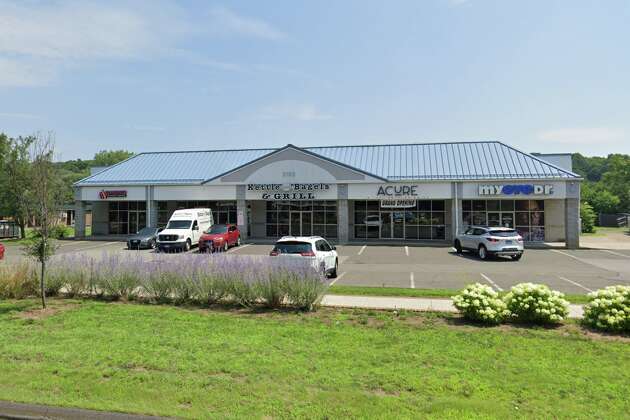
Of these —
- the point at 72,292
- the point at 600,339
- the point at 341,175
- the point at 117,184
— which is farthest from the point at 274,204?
the point at 600,339

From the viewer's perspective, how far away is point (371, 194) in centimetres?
3194

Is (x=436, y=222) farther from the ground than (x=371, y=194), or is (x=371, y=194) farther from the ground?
(x=371, y=194)

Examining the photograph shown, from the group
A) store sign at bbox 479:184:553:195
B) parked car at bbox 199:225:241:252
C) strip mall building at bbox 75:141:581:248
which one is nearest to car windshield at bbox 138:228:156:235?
parked car at bbox 199:225:241:252

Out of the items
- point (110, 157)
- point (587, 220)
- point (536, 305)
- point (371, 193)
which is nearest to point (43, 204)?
point (536, 305)

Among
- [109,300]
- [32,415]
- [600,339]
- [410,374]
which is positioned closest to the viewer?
[32,415]

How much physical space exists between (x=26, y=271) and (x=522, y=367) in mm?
11767

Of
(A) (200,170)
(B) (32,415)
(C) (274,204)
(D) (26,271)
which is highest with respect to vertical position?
(A) (200,170)

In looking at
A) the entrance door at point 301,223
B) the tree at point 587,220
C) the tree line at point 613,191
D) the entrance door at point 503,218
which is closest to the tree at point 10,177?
the entrance door at point 301,223

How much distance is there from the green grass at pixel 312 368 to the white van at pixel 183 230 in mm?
18673

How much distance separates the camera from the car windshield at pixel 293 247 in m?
14.5

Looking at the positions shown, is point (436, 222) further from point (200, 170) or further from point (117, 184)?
point (117, 184)

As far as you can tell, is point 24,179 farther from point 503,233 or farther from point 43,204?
point 503,233

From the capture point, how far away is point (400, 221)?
1341 inches

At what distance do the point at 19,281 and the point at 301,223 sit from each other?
25008 mm
